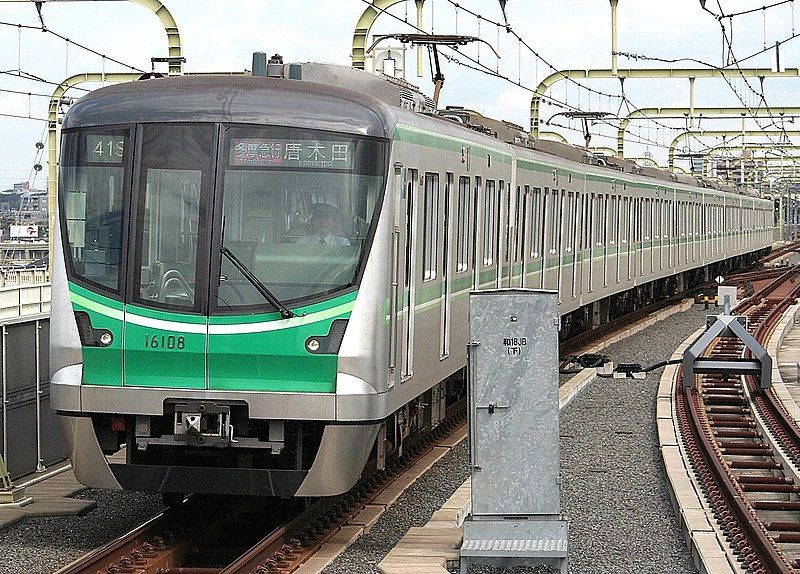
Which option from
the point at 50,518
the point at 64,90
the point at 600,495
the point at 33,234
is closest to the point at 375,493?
the point at 600,495

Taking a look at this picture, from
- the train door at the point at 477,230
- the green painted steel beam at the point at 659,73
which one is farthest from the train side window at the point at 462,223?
the green painted steel beam at the point at 659,73

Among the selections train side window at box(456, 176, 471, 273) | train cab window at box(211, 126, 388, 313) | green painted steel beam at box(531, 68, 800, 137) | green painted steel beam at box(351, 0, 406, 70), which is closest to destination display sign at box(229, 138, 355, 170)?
train cab window at box(211, 126, 388, 313)

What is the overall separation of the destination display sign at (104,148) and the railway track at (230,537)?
6.98ft

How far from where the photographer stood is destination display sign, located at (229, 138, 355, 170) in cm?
808

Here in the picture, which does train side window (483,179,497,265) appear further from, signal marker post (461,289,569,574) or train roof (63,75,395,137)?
signal marker post (461,289,569,574)

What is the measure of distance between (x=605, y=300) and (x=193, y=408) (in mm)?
16265

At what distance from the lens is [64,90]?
18.3 metres

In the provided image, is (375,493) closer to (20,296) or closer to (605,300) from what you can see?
(20,296)

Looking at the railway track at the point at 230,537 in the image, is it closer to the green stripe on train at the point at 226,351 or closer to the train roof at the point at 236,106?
the green stripe on train at the point at 226,351

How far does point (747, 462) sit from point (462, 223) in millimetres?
3137

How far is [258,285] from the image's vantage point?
7.96m

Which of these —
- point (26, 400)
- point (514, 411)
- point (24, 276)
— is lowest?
point (26, 400)

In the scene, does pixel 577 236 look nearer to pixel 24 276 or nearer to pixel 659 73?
pixel 24 276

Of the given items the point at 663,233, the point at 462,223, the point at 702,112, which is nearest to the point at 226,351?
the point at 462,223
